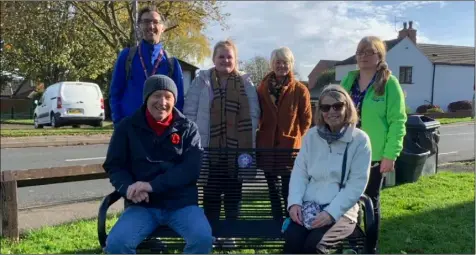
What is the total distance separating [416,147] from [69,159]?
8.27 m

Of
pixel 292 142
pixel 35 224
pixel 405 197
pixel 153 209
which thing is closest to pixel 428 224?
pixel 405 197

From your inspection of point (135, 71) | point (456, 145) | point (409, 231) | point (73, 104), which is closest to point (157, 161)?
point (135, 71)

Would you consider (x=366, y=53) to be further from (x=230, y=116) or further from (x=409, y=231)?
(x=409, y=231)

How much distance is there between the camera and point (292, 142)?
4.25 m

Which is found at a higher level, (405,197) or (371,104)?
(371,104)

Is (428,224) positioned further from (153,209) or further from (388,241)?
(153,209)

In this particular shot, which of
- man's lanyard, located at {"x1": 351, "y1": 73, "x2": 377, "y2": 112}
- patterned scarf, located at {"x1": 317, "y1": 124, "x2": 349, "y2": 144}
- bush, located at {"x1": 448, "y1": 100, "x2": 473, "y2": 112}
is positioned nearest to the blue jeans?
patterned scarf, located at {"x1": 317, "y1": 124, "x2": 349, "y2": 144}

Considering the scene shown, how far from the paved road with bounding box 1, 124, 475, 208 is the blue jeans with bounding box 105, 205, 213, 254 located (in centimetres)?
418

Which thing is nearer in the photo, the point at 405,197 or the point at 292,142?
the point at 292,142

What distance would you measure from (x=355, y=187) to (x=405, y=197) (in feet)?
12.5

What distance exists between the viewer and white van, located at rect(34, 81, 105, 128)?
19656 mm

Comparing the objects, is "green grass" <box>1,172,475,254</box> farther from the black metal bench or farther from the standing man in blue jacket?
the standing man in blue jacket

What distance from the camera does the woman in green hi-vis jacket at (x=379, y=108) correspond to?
381cm

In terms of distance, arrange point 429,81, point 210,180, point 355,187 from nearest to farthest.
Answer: point 355,187, point 210,180, point 429,81
